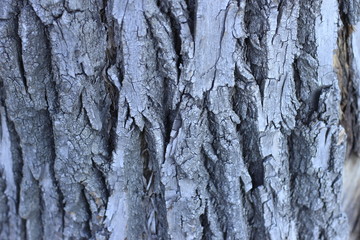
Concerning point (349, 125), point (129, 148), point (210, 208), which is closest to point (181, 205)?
point (210, 208)

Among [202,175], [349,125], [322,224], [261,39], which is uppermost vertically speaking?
[261,39]

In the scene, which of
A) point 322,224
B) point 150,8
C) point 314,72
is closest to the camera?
point 150,8

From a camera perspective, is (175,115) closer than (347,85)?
Yes

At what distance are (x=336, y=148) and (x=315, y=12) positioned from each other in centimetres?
35

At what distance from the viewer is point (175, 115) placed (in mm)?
1000

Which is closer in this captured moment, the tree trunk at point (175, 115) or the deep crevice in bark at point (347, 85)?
the tree trunk at point (175, 115)

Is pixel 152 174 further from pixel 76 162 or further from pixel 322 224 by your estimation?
pixel 322 224

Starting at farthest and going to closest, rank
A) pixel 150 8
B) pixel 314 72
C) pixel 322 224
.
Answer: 1. pixel 322 224
2. pixel 314 72
3. pixel 150 8

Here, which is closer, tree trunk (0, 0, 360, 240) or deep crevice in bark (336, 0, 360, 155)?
tree trunk (0, 0, 360, 240)

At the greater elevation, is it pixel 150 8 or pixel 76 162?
pixel 150 8

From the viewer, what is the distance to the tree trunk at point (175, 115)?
944mm

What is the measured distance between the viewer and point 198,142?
3.28ft

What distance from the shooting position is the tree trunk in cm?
94

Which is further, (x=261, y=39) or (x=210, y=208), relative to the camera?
(x=210, y=208)
